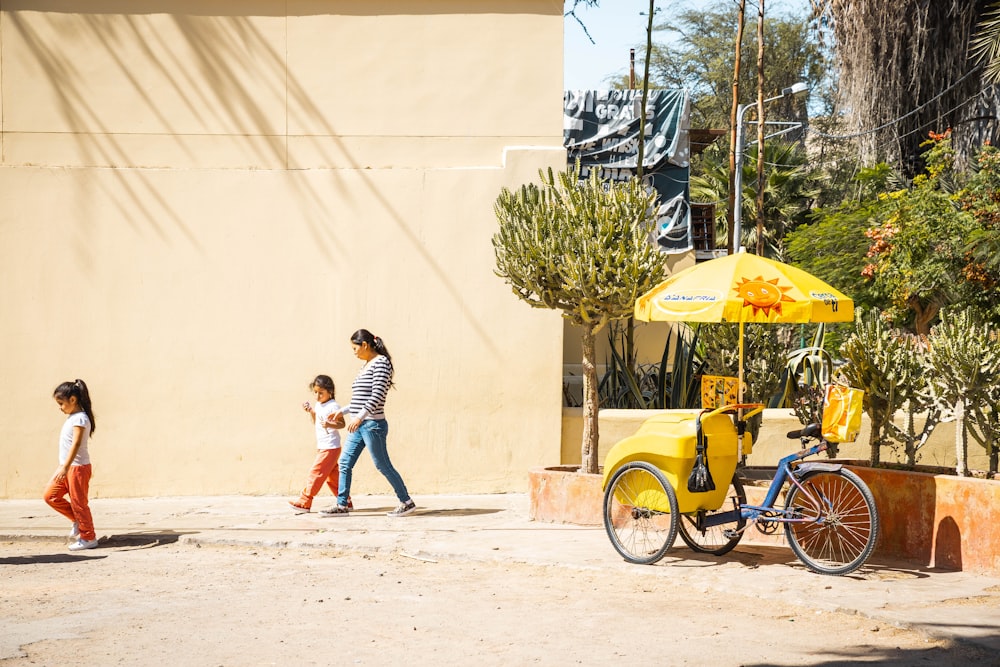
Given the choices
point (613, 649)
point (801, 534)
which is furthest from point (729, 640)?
point (801, 534)

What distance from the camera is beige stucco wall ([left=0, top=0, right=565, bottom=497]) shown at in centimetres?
1189

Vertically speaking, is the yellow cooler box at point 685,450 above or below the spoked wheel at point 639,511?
above

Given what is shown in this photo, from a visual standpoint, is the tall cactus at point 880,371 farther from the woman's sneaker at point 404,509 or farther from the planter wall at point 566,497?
the woman's sneaker at point 404,509

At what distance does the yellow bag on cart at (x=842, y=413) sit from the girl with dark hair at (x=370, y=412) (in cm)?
416

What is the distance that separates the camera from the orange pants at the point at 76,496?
9094mm

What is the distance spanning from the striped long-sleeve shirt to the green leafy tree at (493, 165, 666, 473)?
1.43 meters

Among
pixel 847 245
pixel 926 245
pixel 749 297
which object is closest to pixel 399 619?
pixel 749 297

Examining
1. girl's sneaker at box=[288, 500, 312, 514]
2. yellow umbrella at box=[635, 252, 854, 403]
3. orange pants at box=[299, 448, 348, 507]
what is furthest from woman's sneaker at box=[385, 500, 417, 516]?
yellow umbrella at box=[635, 252, 854, 403]

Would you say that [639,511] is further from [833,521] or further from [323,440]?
[323,440]

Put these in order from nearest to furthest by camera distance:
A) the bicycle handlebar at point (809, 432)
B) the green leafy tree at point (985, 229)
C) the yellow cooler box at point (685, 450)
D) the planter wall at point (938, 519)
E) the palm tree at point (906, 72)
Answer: the planter wall at point (938, 519) < the bicycle handlebar at point (809, 432) < the yellow cooler box at point (685, 450) < the green leafy tree at point (985, 229) < the palm tree at point (906, 72)

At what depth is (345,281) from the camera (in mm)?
12031

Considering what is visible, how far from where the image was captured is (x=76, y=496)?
9.09 metres

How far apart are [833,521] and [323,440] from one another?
4.95m

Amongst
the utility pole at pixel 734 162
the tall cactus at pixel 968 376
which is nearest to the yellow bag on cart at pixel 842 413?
the tall cactus at pixel 968 376
